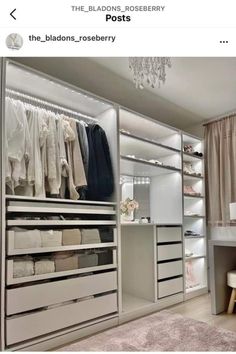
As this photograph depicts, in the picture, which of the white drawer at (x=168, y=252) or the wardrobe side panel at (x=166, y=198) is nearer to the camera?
the white drawer at (x=168, y=252)

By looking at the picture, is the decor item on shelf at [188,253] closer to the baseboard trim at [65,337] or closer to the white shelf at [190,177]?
the white shelf at [190,177]

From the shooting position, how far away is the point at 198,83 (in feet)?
8.59

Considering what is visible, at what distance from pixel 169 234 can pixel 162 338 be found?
112 cm

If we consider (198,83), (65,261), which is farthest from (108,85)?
(65,261)

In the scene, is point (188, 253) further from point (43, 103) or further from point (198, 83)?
point (43, 103)

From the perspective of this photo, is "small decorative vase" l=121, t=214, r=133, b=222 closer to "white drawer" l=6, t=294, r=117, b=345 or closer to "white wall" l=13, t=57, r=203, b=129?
"white drawer" l=6, t=294, r=117, b=345

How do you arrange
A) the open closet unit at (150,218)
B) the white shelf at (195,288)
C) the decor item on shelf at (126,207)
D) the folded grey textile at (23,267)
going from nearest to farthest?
1. the folded grey textile at (23,267)
2. the open closet unit at (150,218)
3. the decor item on shelf at (126,207)
4. the white shelf at (195,288)

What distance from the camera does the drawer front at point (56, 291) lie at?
1614 millimetres

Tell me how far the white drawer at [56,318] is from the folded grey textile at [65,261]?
250 mm

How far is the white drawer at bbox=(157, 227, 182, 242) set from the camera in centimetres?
267

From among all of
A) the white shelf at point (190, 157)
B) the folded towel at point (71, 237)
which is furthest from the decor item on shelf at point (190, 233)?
Result: the folded towel at point (71, 237)
